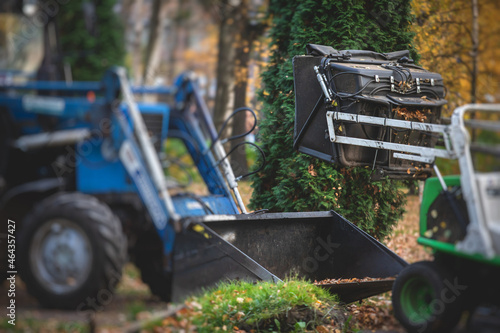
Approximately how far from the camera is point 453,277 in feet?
11.9

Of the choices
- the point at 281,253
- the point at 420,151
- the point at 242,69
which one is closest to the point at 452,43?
the point at 242,69

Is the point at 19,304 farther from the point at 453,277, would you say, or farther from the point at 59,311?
the point at 453,277

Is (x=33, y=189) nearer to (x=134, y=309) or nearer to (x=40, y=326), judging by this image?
(x=134, y=309)

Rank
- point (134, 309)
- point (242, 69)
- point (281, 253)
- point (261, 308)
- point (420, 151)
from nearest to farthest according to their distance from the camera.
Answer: point (420, 151) → point (261, 308) → point (134, 309) → point (281, 253) → point (242, 69)

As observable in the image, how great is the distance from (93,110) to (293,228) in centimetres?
238

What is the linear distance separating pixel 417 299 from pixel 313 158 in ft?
7.38

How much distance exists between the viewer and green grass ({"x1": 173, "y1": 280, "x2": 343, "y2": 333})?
4.21 meters

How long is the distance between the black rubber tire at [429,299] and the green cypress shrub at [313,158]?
1.89 meters

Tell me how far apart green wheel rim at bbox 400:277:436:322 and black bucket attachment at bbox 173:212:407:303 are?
763mm

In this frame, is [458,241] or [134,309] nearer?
[458,241]

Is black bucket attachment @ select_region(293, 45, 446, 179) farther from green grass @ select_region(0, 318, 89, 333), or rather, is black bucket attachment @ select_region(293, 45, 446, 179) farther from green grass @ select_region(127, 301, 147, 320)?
green grass @ select_region(0, 318, 89, 333)

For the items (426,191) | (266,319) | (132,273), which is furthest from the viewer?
(132,273)

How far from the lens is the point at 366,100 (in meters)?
4.86

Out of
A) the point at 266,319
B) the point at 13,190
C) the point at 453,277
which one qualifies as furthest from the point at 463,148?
the point at 13,190
